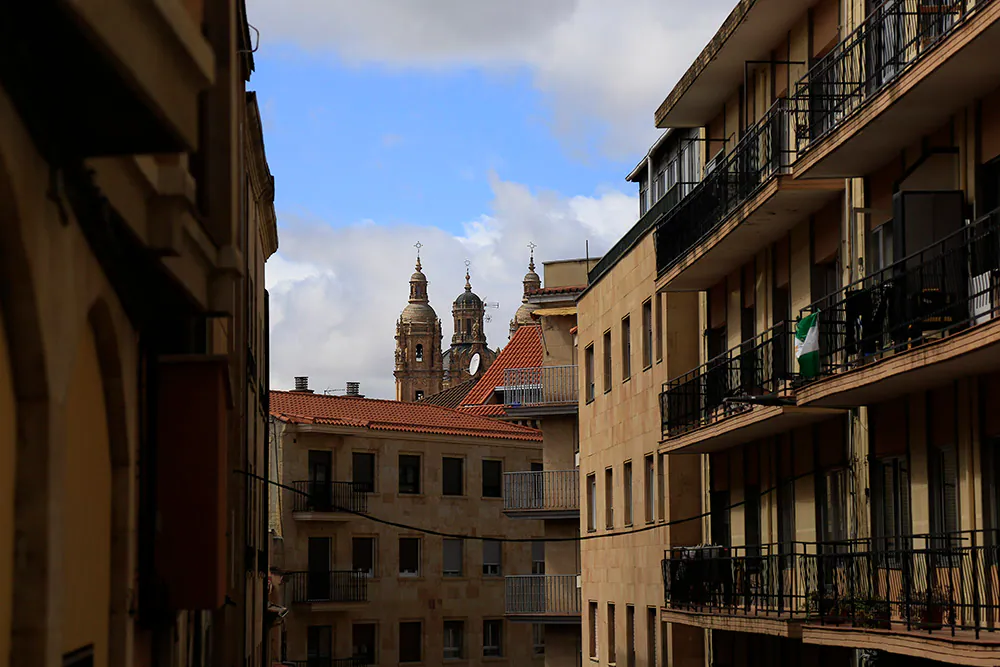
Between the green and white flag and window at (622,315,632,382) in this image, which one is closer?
the green and white flag

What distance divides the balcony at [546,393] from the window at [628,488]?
1114 cm

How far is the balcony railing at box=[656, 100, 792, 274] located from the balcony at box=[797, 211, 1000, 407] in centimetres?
345

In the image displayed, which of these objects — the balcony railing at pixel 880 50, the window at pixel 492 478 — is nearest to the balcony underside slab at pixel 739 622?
the balcony railing at pixel 880 50

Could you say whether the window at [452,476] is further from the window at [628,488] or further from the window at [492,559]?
the window at [628,488]

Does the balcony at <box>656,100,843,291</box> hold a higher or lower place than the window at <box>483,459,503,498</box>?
higher

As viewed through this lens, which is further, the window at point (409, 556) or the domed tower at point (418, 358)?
the domed tower at point (418, 358)

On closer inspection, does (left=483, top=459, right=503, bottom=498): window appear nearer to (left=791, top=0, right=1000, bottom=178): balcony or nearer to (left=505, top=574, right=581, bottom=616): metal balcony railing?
(left=505, top=574, right=581, bottom=616): metal balcony railing

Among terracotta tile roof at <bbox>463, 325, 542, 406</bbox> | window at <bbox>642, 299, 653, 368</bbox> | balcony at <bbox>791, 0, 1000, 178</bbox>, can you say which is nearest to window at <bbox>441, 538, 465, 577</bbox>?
terracotta tile roof at <bbox>463, 325, 542, 406</bbox>

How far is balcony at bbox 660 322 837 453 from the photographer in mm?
21406

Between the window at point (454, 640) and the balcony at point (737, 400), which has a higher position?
the balcony at point (737, 400)

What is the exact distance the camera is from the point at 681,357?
29.2 metres

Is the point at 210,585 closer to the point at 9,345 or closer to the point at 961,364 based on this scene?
the point at 9,345

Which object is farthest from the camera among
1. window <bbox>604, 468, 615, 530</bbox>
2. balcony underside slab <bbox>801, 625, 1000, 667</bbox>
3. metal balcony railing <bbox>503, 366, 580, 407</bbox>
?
metal balcony railing <bbox>503, 366, 580, 407</bbox>

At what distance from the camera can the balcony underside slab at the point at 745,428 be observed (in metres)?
21.2
